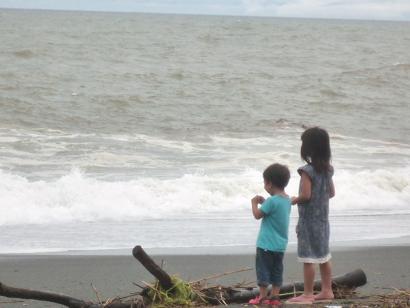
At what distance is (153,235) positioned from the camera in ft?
29.2

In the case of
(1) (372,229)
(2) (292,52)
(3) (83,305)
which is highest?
(2) (292,52)

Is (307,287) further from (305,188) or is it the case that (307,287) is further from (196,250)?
(196,250)

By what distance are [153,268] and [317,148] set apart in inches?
48.3

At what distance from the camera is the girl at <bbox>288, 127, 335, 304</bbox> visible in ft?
16.7

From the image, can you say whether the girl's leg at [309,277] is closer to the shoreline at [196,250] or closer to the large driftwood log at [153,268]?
the large driftwood log at [153,268]

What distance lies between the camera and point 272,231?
5.12 m

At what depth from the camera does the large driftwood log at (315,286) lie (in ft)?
17.0

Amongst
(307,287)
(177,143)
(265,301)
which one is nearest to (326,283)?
(307,287)

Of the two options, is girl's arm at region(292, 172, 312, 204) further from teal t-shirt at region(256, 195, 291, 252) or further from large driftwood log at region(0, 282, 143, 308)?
large driftwood log at region(0, 282, 143, 308)

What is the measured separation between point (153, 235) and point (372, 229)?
8.11 feet

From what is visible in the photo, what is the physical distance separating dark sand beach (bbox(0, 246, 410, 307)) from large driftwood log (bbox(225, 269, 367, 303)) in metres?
0.61

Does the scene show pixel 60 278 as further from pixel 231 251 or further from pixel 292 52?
pixel 292 52

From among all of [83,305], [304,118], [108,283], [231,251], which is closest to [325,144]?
[83,305]

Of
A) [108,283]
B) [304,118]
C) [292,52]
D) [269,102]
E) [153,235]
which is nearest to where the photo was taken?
[108,283]
